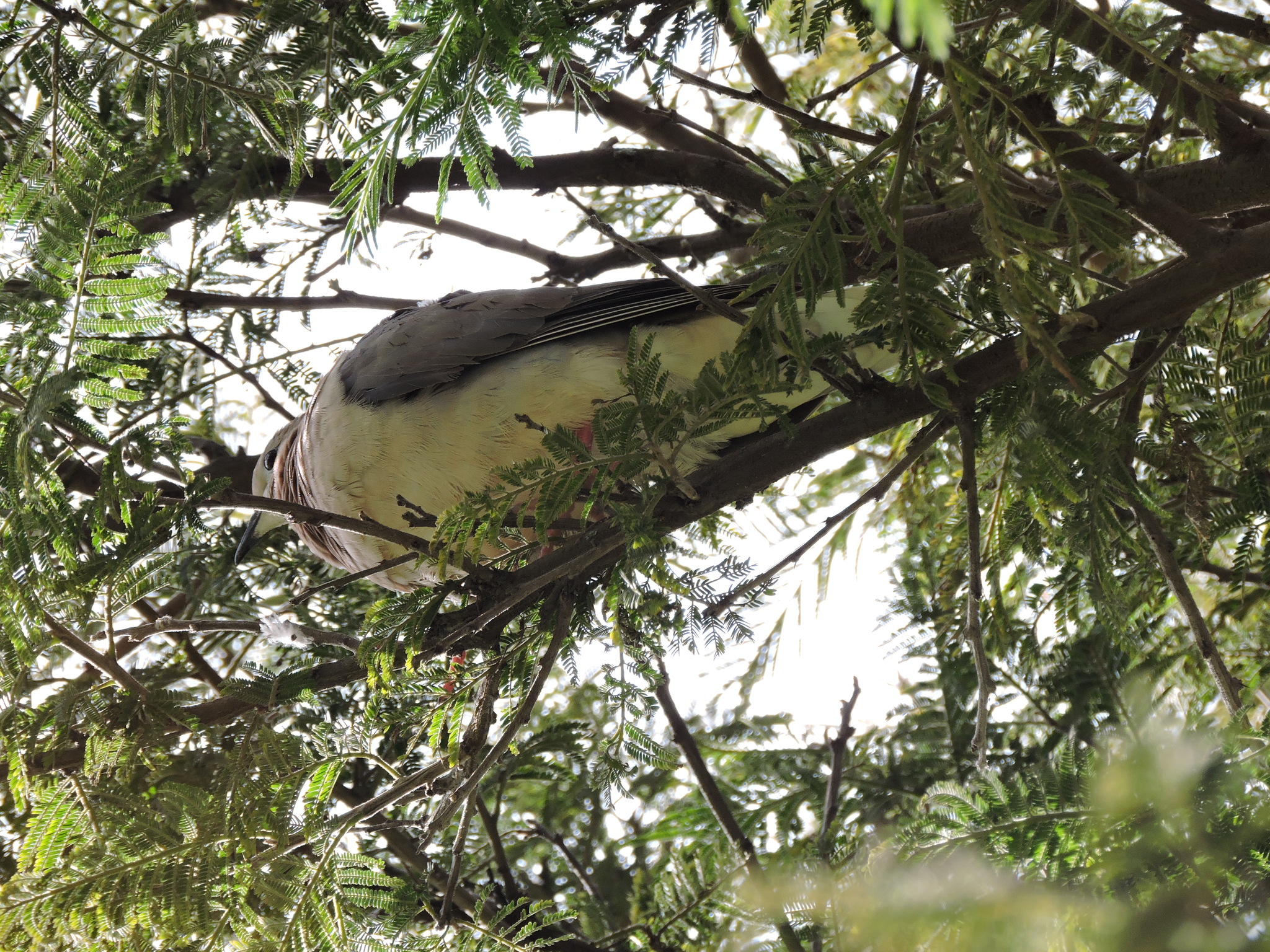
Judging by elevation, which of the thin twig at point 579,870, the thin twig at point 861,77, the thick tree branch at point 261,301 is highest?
the thick tree branch at point 261,301

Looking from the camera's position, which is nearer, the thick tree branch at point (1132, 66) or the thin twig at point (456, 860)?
the thick tree branch at point (1132, 66)

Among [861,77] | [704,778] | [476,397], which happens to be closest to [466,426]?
[476,397]

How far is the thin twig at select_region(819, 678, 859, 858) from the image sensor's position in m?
2.48

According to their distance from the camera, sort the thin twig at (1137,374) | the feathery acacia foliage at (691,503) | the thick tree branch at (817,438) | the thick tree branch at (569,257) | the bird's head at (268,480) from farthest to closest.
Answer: the thick tree branch at (569,257) < the bird's head at (268,480) < the thin twig at (1137,374) < the thick tree branch at (817,438) < the feathery acacia foliage at (691,503)

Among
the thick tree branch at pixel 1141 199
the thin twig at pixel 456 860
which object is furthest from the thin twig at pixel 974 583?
the thin twig at pixel 456 860

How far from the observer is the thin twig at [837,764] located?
248 centimetres

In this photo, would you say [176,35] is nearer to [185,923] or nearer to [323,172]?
[323,172]

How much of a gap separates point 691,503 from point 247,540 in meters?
1.81

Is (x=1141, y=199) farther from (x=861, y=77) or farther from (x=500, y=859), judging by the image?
(x=500, y=859)

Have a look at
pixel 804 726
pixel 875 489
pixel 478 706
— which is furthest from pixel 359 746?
pixel 804 726

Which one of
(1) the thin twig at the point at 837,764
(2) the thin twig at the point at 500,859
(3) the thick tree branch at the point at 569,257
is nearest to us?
(1) the thin twig at the point at 837,764

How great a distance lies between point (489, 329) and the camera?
3.09 m

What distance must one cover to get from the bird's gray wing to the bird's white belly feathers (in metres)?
0.05

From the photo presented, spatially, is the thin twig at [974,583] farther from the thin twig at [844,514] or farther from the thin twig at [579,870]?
the thin twig at [579,870]
